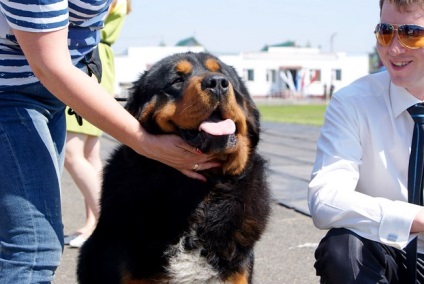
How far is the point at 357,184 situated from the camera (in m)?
3.15

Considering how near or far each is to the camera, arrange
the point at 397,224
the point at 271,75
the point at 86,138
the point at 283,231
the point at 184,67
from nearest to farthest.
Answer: the point at 397,224, the point at 184,67, the point at 86,138, the point at 283,231, the point at 271,75

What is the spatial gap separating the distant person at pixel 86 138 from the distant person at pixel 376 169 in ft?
8.47

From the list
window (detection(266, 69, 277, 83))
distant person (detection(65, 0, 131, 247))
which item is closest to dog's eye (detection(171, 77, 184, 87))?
distant person (detection(65, 0, 131, 247))

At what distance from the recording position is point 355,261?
2.79 metres

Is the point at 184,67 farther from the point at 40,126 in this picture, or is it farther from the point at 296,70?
the point at 296,70

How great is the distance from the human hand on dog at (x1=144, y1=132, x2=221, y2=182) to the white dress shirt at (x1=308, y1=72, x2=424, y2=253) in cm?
51

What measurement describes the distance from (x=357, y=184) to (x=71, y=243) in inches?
112

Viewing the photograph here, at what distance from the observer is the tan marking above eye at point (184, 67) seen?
3281 mm

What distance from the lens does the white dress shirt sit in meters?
2.90

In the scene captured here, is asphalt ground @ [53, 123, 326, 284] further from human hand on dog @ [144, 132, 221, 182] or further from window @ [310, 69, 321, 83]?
window @ [310, 69, 321, 83]

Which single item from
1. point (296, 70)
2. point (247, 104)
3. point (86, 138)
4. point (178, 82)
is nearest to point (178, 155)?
point (178, 82)

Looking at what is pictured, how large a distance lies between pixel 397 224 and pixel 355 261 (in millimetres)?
233

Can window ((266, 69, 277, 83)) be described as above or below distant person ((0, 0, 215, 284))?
below

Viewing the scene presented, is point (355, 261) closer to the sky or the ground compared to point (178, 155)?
closer to the ground
